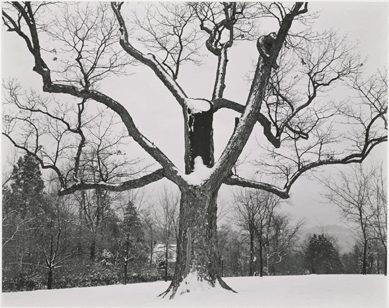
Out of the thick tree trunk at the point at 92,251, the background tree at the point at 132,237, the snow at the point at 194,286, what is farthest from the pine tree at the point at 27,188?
the snow at the point at 194,286

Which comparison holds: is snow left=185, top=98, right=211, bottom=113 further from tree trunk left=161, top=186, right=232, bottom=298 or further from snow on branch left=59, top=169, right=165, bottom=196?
tree trunk left=161, top=186, right=232, bottom=298

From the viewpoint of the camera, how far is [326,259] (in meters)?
41.7

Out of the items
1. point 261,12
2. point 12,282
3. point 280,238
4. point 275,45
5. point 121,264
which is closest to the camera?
point 275,45

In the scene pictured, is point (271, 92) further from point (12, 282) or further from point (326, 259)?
point (326, 259)

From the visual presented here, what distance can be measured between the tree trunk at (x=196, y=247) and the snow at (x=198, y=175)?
14cm

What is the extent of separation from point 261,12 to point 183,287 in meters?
7.65

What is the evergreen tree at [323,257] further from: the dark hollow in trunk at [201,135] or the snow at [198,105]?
the snow at [198,105]

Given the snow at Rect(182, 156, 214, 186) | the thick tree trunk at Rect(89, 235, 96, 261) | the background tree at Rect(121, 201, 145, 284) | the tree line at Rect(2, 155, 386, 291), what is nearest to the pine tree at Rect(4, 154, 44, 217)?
the tree line at Rect(2, 155, 386, 291)

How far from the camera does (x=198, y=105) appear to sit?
786 centimetres

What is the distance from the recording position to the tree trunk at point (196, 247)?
21.9 ft

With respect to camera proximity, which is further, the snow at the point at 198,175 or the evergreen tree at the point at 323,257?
the evergreen tree at the point at 323,257

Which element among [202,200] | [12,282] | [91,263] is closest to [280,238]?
[91,263]

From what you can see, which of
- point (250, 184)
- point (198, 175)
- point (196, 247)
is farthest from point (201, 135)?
point (196, 247)

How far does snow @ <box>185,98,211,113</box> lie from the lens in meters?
7.80
